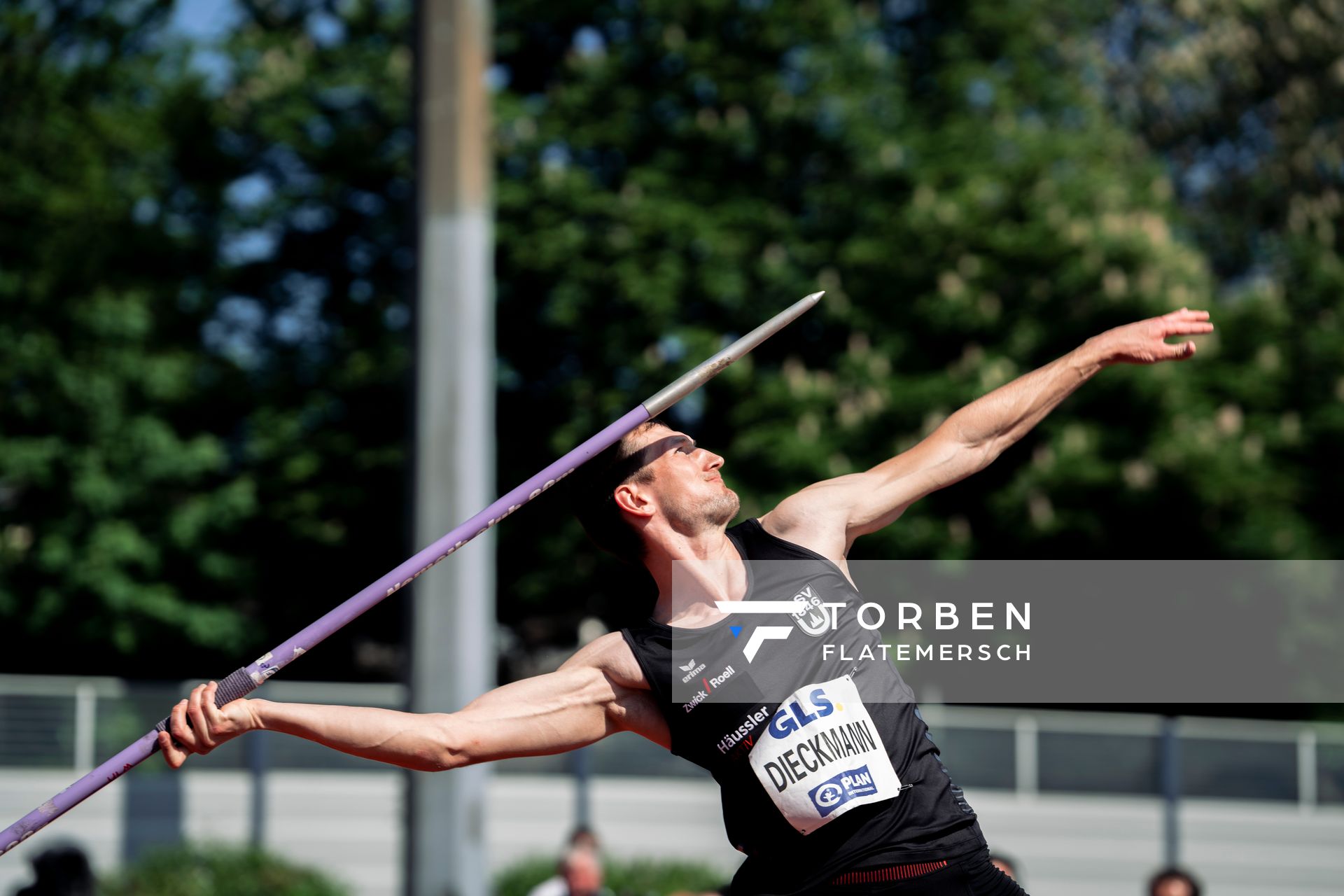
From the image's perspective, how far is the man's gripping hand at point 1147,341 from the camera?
4.36 meters

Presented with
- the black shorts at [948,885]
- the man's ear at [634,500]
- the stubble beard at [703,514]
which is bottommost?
the black shorts at [948,885]

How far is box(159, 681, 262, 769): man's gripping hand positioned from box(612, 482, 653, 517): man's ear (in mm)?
1125

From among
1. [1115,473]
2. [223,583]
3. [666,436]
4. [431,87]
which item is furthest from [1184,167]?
[666,436]

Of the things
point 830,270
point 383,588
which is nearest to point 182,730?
point 383,588

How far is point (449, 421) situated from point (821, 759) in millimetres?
5907

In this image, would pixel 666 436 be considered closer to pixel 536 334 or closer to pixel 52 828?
pixel 52 828

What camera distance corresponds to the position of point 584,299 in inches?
711

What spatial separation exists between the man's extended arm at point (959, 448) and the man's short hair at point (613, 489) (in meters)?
0.38

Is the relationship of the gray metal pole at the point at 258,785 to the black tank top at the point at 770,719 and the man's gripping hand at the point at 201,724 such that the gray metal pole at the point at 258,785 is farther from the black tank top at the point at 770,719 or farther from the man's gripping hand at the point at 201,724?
the black tank top at the point at 770,719

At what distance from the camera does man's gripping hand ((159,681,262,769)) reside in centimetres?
379

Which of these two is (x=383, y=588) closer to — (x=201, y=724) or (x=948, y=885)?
(x=201, y=724)

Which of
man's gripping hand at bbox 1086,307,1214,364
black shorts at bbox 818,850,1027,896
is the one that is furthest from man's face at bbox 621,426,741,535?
man's gripping hand at bbox 1086,307,1214,364

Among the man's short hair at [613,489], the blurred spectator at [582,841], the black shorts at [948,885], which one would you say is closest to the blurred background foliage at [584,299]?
the blurred spectator at [582,841]

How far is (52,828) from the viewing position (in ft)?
50.0
